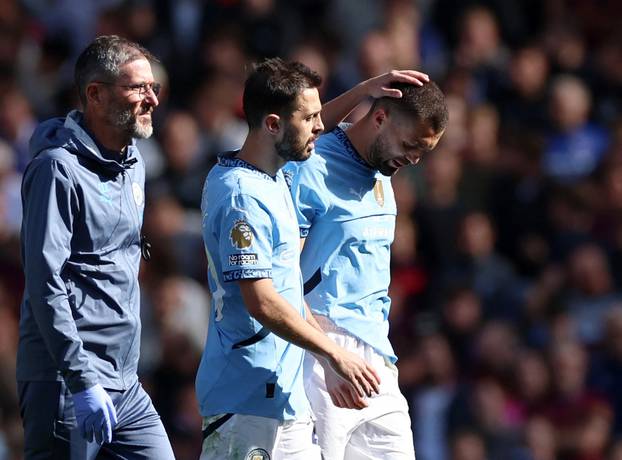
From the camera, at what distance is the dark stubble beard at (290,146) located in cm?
570

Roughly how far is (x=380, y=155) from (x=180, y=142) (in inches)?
214

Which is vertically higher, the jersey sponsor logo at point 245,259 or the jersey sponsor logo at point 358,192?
the jersey sponsor logo at point 358,192

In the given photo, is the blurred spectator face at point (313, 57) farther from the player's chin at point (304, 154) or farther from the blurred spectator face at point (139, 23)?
the player's chin at point (304, 154)

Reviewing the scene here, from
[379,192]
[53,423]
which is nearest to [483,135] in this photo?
[379,192]

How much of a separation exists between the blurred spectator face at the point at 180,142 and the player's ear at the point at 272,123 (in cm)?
586

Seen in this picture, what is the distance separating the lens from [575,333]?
10.7 metres

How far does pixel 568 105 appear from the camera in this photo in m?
11.6

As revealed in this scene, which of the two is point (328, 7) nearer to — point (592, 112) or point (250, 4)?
point (250, 4)

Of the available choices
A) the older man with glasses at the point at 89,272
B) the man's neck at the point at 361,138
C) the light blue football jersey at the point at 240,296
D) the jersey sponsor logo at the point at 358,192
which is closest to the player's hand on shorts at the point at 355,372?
the light blue football jersey at the point at 240,296

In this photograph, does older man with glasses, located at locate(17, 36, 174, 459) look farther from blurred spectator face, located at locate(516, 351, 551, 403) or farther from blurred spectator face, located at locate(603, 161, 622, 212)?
blurred spectator face, located at locate(603, 161, 622, 212)

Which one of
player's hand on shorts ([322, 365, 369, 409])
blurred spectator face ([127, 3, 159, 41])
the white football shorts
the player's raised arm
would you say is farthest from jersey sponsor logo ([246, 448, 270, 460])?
blurred spectator face ([127, 3, 159, 41])

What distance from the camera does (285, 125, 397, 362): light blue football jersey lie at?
20.3 ft

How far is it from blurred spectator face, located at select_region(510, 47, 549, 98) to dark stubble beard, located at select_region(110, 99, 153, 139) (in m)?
6.70

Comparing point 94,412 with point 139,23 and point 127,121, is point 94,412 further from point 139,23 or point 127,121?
point 139,23
